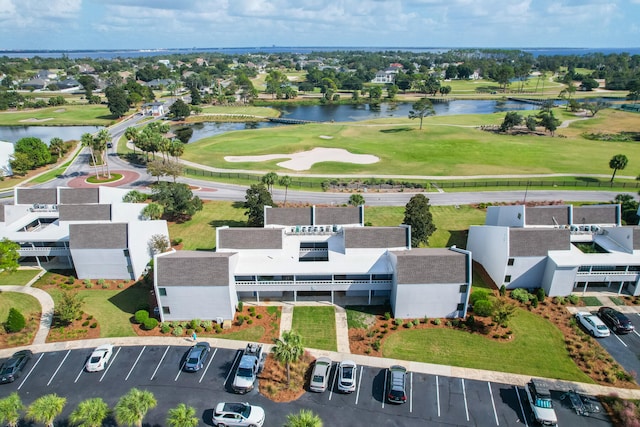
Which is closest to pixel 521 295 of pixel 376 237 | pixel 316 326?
pixel 376 237

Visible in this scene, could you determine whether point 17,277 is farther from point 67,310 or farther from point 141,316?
point 141,316

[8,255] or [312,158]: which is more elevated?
[312,158]

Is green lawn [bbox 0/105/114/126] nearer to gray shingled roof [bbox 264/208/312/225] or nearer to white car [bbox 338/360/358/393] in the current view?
gray shingled roof [bbox 264/208/312/225]

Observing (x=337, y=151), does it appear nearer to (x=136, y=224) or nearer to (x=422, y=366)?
(x=136, y=224)

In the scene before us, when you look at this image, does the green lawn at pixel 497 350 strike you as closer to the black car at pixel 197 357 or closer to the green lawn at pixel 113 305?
the black car at pixel 197 357

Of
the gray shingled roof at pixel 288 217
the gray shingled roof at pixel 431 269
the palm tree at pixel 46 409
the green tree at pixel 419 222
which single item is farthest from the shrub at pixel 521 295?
the palm tree at pixel 46 409

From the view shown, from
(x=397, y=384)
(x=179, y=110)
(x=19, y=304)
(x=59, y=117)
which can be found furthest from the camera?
(x=59, y=117)
